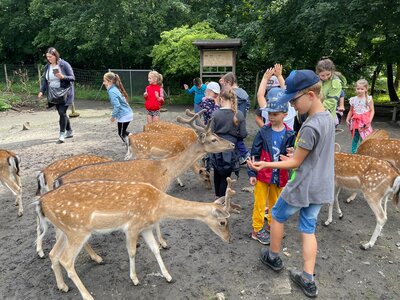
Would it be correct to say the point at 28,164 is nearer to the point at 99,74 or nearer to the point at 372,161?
the point at 372,161

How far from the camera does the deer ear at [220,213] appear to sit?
3.74 meters

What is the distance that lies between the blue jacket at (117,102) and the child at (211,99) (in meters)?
1.72

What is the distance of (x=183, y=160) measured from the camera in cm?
488

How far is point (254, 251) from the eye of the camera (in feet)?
13.9

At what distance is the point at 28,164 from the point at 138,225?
4758mm

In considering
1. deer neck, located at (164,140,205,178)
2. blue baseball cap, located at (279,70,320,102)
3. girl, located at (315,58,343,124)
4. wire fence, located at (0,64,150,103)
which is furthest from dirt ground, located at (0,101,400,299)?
wire fence, located at (0,64,150,103)

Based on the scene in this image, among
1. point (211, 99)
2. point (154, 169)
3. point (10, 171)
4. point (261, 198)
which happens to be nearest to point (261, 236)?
point (261, 198)

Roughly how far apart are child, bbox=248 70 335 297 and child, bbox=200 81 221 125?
9.30 ft

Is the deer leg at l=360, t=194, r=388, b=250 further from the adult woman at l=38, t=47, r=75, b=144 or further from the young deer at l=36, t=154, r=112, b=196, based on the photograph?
the adult woman at l=38, t=47, r=75, b=144

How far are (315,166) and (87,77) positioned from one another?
19.9 metres

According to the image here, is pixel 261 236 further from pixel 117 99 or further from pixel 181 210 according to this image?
pixel 117 99

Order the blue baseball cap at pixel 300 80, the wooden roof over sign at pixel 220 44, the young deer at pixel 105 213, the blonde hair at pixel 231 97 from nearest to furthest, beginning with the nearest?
the blue baseball cap at pixel 300 80
the young deer at pixel 105 213
the blonde hair at pixel 231 97
the wooden roof over sign at pixel 220 44

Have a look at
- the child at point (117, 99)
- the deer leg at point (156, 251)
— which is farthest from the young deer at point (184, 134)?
the deer leg at point (156, 251)

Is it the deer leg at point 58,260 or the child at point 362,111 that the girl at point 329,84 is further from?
the deer leg at point 58,260
